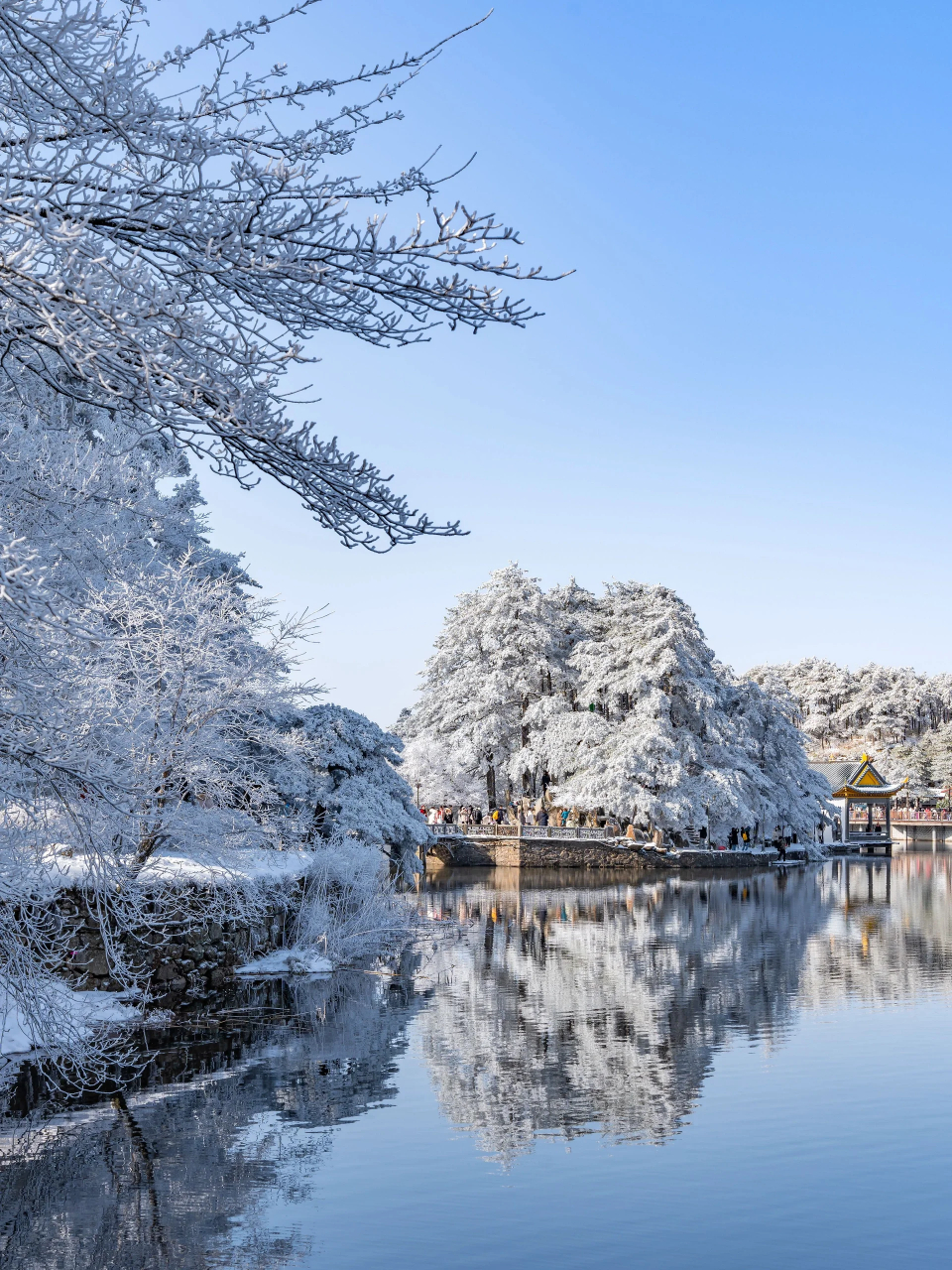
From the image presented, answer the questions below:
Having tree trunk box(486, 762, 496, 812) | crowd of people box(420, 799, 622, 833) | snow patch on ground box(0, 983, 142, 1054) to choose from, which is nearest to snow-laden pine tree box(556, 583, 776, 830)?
crowd of people box(420, 799, 622, 833)

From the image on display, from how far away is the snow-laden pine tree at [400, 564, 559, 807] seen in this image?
5369 cm

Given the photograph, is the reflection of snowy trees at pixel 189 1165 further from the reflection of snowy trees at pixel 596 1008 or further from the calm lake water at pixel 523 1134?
the reflection of snowy trees at pixel 596 1008

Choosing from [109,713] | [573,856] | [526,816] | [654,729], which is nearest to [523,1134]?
[109,713]

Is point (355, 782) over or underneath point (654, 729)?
underneath

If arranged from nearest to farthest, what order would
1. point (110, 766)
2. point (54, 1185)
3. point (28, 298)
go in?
point (28, 298) → point (110, 766) → point (54, 1185)

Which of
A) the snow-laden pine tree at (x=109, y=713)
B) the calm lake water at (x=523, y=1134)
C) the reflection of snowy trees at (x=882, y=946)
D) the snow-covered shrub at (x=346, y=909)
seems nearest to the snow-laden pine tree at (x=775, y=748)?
the reflection of snowy trees at (x=882, y=946)

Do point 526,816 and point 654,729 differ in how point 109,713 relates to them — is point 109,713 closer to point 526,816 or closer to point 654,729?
point 654,729

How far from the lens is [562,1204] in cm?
842

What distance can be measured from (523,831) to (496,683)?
8806 mm

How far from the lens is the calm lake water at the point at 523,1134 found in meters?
7.73

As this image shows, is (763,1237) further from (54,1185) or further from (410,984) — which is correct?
(410,984)

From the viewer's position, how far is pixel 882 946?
901 inches

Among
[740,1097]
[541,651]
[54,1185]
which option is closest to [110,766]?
[54,1185]

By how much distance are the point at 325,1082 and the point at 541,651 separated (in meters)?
42.8
